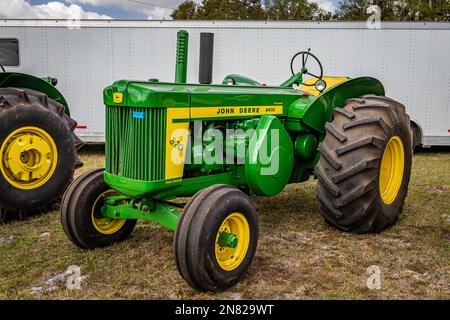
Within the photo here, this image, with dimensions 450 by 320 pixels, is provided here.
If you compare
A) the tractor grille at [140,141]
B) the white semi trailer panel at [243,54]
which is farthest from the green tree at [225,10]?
the tractor grille at [140,141]

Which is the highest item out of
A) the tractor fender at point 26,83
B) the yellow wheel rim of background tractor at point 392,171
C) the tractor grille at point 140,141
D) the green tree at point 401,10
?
the green tree at point 401,10

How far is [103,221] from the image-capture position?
4070 millimetres

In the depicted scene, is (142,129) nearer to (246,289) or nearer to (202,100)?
(202,100)

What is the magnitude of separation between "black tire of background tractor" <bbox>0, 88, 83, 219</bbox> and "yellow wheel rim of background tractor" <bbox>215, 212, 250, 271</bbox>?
2401mm

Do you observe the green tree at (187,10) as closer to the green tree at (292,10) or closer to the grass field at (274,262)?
the green tree at (292,10)

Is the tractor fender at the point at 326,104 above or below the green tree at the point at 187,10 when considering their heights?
below

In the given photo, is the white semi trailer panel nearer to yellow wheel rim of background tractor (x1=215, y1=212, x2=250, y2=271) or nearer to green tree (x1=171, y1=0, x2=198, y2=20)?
yellow wheel rim of background tractor (x1=215, y1=212, x2=250, y2=271)

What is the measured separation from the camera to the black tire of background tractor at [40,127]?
4.68 m

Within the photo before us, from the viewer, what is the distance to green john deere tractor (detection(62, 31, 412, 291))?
3305 mm

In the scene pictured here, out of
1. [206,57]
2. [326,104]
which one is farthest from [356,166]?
[206,57]

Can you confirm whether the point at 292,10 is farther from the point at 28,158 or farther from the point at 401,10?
the point at 28,158

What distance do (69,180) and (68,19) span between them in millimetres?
5367

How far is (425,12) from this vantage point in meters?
28.0

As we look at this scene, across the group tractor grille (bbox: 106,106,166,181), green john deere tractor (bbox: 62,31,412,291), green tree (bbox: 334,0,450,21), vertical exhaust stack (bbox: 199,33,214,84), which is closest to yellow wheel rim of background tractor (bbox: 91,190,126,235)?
green john deere tractor (bbox: 62,31,412,291)
